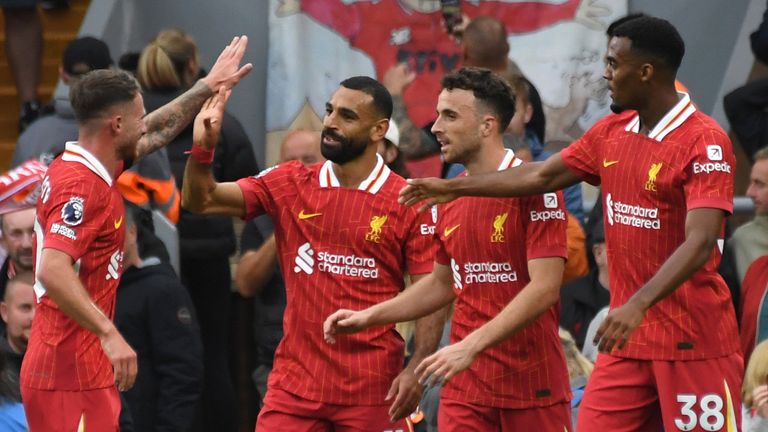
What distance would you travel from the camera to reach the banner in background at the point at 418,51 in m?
12.2

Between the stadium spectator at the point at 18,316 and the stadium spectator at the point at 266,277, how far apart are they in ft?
4.45

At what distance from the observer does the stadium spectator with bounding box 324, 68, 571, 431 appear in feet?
27.2

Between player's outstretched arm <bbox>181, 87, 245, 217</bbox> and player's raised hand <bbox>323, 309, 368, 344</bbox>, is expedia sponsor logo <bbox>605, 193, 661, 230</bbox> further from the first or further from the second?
player's outstretched arm <bbox>181, 87, 245, 217</bbox>

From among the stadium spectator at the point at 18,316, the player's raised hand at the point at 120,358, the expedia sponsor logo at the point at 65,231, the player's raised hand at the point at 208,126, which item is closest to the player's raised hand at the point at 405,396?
the player's raised hand at the point at 120,358

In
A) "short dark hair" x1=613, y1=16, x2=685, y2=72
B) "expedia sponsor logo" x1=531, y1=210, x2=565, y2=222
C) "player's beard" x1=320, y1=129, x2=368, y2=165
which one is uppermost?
"short dark hair" x1=613, y1=16, x2=685, y2=72

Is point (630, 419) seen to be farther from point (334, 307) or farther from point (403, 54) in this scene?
point (403, 54)

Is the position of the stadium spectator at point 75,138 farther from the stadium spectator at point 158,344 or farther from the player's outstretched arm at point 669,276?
the player's outstretched arm at point 669,276

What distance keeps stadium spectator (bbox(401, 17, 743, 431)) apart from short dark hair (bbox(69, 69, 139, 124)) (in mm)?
1351

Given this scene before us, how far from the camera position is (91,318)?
7.72m

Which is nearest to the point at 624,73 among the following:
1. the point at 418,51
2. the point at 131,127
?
the point at 131,127

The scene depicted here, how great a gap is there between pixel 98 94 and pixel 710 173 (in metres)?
2.63

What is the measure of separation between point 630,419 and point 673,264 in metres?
0.84

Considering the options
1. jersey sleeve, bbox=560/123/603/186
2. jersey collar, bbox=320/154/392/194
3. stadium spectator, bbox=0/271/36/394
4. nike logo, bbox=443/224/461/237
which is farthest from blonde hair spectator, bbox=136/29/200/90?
jersey sleeve, bbox=560/123/603/186

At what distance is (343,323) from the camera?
793 centimetres
